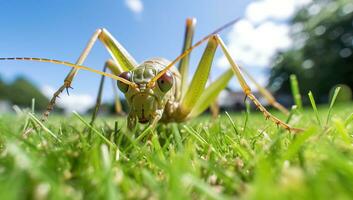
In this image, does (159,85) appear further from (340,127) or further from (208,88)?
(340,127)

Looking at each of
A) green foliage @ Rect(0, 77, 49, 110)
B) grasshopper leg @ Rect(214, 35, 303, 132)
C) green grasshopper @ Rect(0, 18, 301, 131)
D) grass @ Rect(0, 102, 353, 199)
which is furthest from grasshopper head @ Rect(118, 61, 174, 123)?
green foliage @ Rect(0, 77, 49, 110)

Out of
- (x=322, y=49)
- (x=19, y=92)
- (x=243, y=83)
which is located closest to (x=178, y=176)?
(x=243, y=83)

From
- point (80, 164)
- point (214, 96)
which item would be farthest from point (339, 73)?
point (80, 164)

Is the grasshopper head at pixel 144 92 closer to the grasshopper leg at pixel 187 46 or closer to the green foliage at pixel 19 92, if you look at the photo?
the grasshopper leg at pixel 187 46

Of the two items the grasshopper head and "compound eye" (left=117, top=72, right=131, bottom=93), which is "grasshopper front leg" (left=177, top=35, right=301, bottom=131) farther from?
"compound eye" (left=117, top=72, right=131, bottom=93)

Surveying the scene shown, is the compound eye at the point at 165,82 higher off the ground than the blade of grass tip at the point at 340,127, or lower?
higher

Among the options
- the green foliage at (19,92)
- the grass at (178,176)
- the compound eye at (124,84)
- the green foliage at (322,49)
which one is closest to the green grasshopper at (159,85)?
the compound eye at (124,84)
